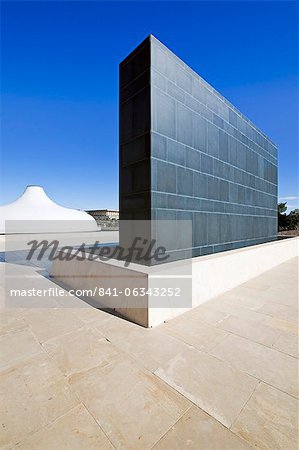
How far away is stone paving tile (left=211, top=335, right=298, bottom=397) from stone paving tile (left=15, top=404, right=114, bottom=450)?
162 cm

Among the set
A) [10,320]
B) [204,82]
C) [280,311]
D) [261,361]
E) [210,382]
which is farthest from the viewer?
[204,82]

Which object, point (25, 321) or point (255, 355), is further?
point (25, 321)

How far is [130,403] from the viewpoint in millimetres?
2031

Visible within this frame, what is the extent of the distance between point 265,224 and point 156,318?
25.7 ft

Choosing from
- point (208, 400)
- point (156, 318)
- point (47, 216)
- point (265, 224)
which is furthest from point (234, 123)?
point (47, 216)

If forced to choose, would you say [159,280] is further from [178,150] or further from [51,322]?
[178,150]

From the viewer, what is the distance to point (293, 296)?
15.9 feet

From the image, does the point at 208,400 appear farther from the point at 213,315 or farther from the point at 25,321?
the point at 25,321

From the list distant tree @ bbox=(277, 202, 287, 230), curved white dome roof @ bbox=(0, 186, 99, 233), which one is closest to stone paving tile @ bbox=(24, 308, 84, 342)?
distant tree @ bbox=(277, 202, 287, 230)

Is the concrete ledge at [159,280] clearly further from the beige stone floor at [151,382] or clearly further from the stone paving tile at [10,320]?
the stone paving tile at [10,320]

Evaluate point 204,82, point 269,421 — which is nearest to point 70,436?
point 269,421

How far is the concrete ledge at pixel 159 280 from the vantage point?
3705 mm

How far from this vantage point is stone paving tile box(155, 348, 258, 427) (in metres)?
1.98

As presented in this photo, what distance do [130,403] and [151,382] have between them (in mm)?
340
